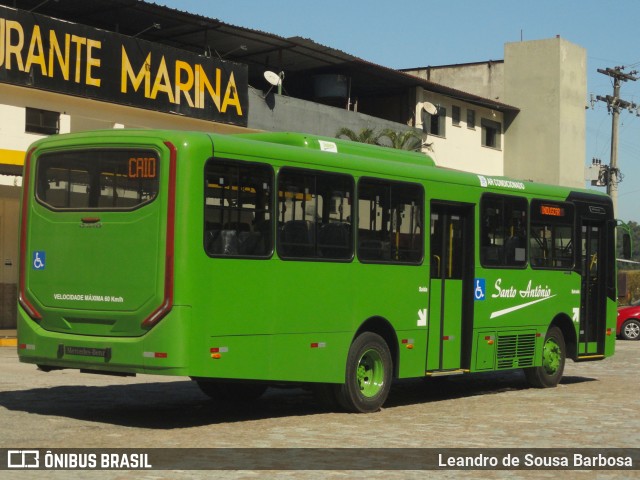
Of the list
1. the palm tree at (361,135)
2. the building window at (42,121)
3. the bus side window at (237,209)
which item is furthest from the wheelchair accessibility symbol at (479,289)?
the palm tree at (361,135)

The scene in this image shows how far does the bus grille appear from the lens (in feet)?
57.3

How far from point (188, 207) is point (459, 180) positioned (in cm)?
547

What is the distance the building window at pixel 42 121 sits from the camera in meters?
30.6

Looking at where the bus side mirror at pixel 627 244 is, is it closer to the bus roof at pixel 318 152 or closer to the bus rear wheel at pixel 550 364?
the bus rear wheel at pixel 550 364

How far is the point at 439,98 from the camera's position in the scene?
5206 centimetres

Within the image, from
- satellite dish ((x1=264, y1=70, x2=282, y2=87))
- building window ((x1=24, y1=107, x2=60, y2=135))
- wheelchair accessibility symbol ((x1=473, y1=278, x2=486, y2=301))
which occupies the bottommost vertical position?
wheelchair accessibility symbol ((x1=473, y1=278, x2=486, y2=301))

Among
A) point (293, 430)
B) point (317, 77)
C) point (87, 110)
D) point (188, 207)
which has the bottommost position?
point (293, 430)

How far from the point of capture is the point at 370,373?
14875 millimetres

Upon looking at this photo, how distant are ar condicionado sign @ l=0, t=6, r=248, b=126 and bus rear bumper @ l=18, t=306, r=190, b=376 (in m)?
17.6

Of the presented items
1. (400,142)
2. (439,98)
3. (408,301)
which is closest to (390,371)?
(408,301)

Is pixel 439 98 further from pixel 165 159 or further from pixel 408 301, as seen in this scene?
pixel 165 159

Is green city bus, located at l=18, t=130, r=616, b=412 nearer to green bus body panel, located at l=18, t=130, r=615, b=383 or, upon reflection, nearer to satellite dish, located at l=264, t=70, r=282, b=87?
green bus body panel, located at l=18, t=130, r=615, b=383

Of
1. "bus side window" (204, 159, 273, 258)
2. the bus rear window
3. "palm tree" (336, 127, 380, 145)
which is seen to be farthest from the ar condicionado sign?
"bus side window" (204, 159, 273, 258)

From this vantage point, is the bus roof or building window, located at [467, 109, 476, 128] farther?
building window, located at [467, 109, 476, 128]
